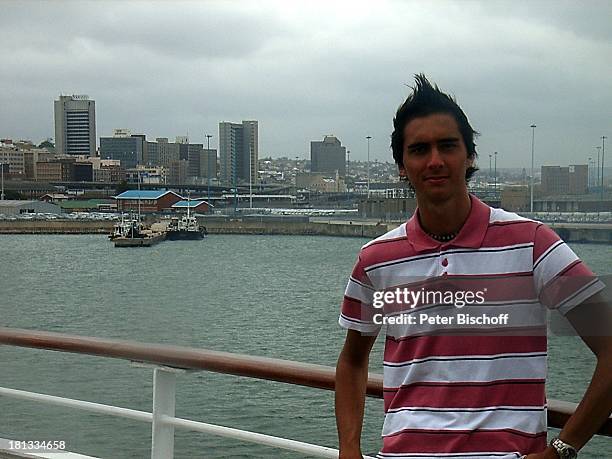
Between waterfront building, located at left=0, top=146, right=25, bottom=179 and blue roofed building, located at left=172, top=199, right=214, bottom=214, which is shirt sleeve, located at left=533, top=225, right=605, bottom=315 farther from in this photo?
blue roofed building, located at left=172, top=199, right=214, bottom=214

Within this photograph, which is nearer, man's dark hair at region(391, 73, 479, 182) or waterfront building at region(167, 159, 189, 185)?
man's dark hair at region(391, 73, 479, 182)

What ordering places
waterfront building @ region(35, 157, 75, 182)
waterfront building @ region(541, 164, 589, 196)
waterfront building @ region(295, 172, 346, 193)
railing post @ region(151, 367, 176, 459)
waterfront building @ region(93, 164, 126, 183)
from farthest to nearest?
1. waterfront building @ region(93, 164, 126, 183)
2. waterfront building @ region(35, 157, 75, 182)
3. waterfront building @ region(295, 172, 346, 193)
4. waterfront building @ region(541, 164, 589, 196)
5. railing post @ region(151, 367, 176, 459)

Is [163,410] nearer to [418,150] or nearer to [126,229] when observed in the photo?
[418,150]

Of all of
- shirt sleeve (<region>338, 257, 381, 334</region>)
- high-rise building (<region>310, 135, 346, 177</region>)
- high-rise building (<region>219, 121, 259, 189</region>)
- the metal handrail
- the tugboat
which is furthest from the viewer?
the tugboat

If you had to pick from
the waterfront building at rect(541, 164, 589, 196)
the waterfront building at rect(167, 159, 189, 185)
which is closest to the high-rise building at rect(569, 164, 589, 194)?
the waterfront building at rect(541, 164, 589, 196)

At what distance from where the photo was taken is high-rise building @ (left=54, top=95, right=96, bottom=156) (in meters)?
20.0

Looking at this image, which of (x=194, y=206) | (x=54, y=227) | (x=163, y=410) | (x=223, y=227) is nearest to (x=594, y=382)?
(x=163, y=410)

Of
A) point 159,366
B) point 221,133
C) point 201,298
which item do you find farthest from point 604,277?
point 221,133

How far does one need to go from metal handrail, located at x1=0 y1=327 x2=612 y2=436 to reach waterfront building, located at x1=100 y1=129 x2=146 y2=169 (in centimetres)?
2620

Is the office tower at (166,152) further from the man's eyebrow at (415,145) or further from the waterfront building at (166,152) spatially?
the man's eyebrow at (415,145)

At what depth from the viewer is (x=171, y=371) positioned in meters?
1.27

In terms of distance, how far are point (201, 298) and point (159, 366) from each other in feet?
52.7

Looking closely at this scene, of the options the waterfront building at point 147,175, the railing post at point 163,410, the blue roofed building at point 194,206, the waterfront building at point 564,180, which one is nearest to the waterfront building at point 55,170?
the waterfront building at point 147,175

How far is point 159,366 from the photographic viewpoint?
50.2 inches
